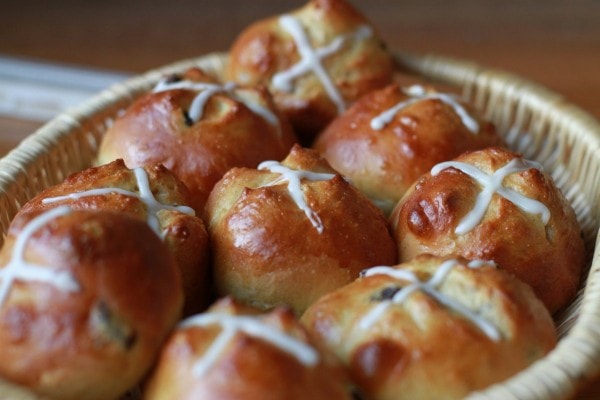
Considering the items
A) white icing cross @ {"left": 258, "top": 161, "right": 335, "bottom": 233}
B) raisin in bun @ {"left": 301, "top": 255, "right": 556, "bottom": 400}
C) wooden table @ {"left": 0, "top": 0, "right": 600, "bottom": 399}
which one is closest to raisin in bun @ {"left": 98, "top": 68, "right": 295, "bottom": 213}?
white icing cross @ {"left": 258, "top": 161, "right": 335, "bottom": 233}

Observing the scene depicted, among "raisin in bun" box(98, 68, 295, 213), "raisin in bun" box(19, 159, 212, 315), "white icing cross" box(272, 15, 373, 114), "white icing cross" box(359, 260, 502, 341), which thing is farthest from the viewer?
"white icing cross" box(272, 15, 373, 114)

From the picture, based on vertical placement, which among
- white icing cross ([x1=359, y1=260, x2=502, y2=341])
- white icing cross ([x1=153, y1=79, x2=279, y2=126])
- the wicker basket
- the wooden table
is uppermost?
white icing cross ([x1=153, y1=79, x2=279, y2=126])

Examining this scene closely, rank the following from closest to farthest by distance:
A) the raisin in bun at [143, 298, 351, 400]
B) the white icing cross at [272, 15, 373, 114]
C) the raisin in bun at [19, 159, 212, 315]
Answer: the raisin in bun at [143, 298, 351, 400] < the raisin in bun at [19, 159, 212, 315] < the white icing cross at [272, 15, 373, 114]

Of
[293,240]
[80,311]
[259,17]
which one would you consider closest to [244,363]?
[80,311]

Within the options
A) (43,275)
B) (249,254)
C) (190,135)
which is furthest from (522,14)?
(43,275)

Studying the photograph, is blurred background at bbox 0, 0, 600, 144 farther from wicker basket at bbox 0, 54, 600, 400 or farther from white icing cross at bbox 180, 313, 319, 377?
white icing cross at bbox 180, 313, 319, 377

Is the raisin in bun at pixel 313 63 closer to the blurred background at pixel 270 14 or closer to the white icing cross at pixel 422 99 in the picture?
the white icing cross at pixel 422 99
